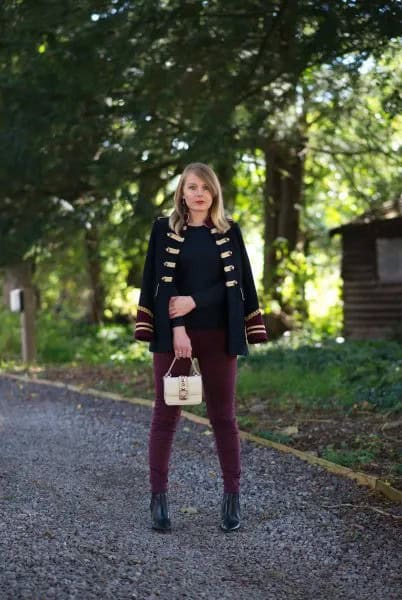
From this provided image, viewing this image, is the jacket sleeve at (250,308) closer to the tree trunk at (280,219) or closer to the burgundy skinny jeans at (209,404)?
the burgundy skinny jeans at (209,404)

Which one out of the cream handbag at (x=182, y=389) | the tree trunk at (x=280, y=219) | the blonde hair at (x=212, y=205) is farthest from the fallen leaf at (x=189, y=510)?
the tree trunk at (x=280, y=219)

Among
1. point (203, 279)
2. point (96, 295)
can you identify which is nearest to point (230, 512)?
point (203, 279)

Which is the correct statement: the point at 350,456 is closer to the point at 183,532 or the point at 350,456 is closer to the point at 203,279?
the point at 183,532

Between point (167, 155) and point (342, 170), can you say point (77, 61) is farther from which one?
point (342, 170)

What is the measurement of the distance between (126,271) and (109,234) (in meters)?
10.1

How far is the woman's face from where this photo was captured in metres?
4.68

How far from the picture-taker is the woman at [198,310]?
182 inches

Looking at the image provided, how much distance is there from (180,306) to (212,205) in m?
0.57

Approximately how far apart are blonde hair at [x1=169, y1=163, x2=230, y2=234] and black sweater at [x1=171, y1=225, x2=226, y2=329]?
77mm

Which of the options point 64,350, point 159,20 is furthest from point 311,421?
point 64,350

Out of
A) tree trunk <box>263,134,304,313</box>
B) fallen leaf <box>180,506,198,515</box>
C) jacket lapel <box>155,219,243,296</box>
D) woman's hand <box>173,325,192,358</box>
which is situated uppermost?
tree trunk <box>263,134,304,313</box>

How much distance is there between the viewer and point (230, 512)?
4.79m

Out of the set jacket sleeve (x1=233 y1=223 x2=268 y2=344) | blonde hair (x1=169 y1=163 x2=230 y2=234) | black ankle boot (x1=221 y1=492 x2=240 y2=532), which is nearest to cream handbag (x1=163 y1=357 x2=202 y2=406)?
jacket sleeve (x1=233 y1=223 x2=268 y2=344)

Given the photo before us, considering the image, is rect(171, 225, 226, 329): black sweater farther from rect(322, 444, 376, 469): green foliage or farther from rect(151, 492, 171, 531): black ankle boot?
rect(322, 444, 376, 469): green foliage
